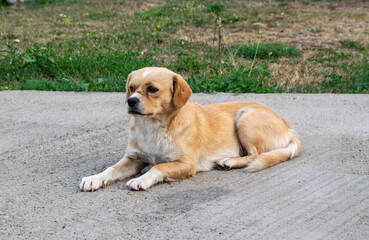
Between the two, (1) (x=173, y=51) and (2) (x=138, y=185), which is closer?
(2) (x=138, y=185)

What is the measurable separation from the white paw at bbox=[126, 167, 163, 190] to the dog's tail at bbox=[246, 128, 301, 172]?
0.87 m

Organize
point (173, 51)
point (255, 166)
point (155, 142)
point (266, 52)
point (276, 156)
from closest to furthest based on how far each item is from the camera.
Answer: point (155, 142) → point (255, 166) → point (276, 156) → point (266, 52) → point (173, 51)

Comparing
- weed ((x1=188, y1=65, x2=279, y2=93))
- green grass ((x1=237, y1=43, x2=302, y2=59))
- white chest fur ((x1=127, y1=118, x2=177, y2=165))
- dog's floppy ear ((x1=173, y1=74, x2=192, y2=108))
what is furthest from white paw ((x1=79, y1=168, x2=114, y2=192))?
green grass ((x1=237, y1=43, x2=302, y2=59))

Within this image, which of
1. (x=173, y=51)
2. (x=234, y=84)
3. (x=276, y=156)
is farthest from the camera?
(x=173, y=51)

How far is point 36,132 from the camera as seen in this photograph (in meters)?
5.23

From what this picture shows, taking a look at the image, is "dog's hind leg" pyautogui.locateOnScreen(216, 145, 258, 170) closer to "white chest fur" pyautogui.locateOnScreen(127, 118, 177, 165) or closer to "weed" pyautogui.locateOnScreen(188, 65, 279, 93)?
"white chest fur" pyautogui.locateOnScreen(127, 118, 177, 165)

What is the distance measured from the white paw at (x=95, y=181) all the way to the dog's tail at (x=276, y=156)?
48.0 inches

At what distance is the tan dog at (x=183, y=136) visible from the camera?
12.4 feet

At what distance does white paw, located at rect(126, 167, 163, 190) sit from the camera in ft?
12.0

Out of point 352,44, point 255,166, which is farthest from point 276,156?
point 352,44

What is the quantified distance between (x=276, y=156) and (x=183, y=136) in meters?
0.92

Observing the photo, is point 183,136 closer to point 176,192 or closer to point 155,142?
point 155,142

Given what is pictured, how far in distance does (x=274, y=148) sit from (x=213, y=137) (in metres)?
0.62

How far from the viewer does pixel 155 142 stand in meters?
3.94
